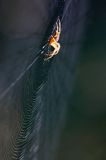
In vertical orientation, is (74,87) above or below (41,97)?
below

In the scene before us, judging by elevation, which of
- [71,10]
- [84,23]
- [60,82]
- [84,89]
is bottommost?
[84,89]

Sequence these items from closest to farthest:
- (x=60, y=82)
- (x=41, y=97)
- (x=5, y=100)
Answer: (x=5, y=100) < (x=41, y=97) < (x=60, y=82)

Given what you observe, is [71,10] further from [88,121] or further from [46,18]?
[88,121]

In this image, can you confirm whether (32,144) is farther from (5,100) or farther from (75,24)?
(75,24)

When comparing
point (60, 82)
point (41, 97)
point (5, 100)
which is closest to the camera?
point (5, 100)

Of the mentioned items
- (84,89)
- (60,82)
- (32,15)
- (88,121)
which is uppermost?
(32,15)

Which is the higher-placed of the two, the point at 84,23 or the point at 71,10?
the point at 71,10

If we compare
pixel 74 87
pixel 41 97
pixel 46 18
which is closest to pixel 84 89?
pixel 74 87

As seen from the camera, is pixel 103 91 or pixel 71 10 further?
pixel 103 91

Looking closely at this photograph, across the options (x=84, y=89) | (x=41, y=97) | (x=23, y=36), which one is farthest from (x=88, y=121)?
(x=23, y=36)
